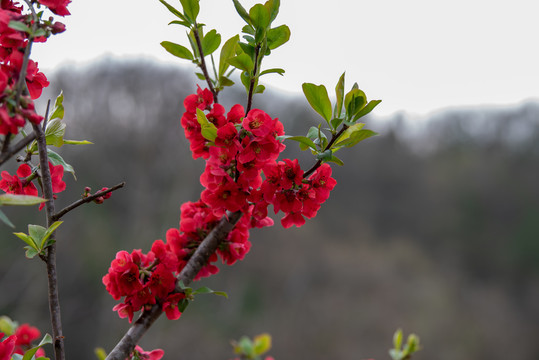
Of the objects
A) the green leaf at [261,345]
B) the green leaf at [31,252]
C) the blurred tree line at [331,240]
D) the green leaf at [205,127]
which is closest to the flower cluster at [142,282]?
the green leaf at [31,252]

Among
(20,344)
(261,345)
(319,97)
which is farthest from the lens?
(261,345)

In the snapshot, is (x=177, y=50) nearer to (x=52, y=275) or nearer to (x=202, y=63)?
(x=202, y=63)

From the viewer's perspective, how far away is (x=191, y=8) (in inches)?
26.0

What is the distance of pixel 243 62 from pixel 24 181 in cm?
37

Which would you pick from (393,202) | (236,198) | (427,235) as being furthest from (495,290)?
(236,198)

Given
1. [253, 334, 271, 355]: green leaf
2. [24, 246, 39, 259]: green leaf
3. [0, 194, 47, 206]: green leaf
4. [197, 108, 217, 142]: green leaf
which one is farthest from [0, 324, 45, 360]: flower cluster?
[253, 334, 271, 355]: green leaf

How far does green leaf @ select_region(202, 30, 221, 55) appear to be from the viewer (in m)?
0.71

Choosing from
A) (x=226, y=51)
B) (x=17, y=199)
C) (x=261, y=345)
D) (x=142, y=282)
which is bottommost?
(x=261, y=345)

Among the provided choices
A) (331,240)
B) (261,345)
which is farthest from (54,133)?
(331,240)

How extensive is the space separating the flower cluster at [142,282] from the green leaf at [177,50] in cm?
35

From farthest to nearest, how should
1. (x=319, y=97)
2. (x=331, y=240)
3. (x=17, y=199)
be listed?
(x=331, y=240) < (x=319, y=97) < (x=17, y=199)

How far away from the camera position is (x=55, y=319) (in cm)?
56

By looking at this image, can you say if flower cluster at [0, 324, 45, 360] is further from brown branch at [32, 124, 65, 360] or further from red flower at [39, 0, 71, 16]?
red flower at [39, 0, 71, 16]

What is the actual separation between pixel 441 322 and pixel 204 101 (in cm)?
1118
